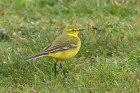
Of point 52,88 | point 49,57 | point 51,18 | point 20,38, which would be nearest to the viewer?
point 52,88

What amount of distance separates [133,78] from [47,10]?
15.2ft

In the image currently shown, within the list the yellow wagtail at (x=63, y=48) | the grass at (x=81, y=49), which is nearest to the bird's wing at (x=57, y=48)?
the yellow wagtail at (x=63, y=48)

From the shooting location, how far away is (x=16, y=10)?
1176 centimetres

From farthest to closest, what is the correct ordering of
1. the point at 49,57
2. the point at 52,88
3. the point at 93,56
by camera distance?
the point at 93,56
the point at 49,57
the point at 52,88

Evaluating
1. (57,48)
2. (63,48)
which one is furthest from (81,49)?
(57,48)

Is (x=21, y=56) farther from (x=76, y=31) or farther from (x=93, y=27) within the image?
(x=93, y=27)

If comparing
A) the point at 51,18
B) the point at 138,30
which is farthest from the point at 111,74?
the point at 51,18

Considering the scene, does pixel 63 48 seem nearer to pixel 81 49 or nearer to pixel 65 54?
pixel 65 54

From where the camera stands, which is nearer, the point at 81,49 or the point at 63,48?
the point at 63,48

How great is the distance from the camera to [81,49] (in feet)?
29.6

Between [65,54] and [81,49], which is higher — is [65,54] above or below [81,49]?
above

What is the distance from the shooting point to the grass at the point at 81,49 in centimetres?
746

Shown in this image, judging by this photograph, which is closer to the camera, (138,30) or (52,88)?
(52,88)

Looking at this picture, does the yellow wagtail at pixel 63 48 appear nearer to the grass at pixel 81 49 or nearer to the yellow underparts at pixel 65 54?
the yellow underparts at pixel 65 54
